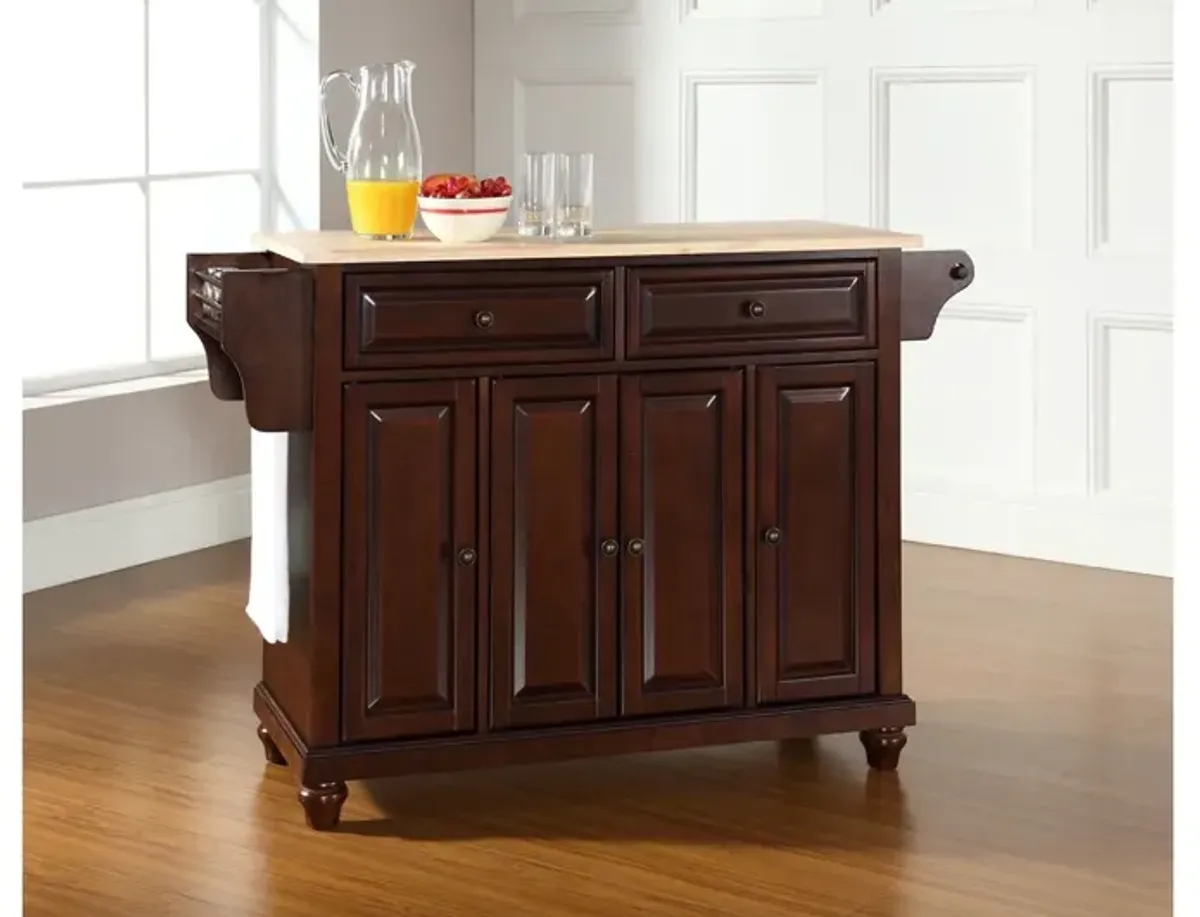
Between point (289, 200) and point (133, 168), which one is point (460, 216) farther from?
point (289, 200)

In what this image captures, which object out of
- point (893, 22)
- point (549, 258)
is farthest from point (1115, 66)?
point (549, 258)

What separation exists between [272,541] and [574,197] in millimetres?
733

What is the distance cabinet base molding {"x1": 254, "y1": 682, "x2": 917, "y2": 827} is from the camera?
2.93 meters

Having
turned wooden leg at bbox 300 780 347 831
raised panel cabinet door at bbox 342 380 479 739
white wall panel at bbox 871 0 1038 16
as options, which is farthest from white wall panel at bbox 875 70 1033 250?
turned wooden leg at bbox 300 780 347 831

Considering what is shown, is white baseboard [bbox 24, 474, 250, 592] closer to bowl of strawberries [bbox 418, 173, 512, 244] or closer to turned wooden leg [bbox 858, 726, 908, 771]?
bowl of strawberries [bbox 418, 173, 512, 244]

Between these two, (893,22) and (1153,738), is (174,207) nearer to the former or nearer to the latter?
(893,22)

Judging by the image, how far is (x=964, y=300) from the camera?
5.02 m

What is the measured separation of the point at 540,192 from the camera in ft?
10.3

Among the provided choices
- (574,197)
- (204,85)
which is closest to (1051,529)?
(574,197)

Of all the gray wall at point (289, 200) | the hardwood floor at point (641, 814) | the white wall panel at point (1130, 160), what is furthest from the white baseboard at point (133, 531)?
the white wall panel at point (1130, 160)

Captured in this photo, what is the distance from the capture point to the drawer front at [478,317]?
2.88m

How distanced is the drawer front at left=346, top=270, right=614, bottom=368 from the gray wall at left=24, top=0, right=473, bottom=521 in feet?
6.29

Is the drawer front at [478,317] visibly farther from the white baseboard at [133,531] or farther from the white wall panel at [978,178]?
the white wall panel at [978,178]

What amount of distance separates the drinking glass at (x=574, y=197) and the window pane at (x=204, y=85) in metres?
2.24
